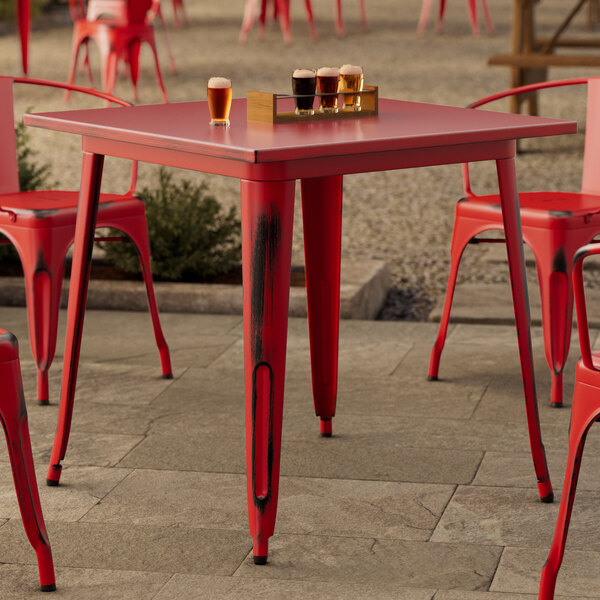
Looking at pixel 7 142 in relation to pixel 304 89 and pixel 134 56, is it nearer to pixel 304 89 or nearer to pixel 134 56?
pixel 304 89

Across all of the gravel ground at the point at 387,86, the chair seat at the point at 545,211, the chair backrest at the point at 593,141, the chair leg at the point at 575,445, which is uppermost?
the chair backrest at the point at 593,141

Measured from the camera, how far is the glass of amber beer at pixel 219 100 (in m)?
2.47

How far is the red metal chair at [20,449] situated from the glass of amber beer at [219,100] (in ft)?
2.07

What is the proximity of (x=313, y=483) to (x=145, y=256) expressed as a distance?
36.4 inches

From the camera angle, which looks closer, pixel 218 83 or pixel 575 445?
pixel 575 445

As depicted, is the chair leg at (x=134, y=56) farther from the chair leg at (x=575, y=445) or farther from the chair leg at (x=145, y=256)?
the chair leg at (x=575, y=445)

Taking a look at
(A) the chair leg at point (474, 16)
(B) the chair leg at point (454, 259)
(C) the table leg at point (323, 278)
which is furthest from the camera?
(A) the chair leg at point (474, 16)

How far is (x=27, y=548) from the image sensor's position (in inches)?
94.4

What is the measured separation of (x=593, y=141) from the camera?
338 cm

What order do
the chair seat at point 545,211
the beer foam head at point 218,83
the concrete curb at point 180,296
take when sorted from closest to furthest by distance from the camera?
the beer foam head at point 218,83 < the chair seat at point 545,211 < the concrete curb at point 180,296

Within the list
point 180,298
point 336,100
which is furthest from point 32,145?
point 336,100

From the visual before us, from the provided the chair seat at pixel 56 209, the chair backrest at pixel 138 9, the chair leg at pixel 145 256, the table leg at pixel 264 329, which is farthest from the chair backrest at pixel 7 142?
the chair backrest at pixel 138 9

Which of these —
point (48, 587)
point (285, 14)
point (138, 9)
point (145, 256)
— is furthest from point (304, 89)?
point (285, 14)

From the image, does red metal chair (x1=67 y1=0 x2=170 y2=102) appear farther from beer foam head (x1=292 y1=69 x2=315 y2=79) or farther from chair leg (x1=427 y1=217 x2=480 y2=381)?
beer foam head (x1=292 y1=69 x2=315 y2=79)
